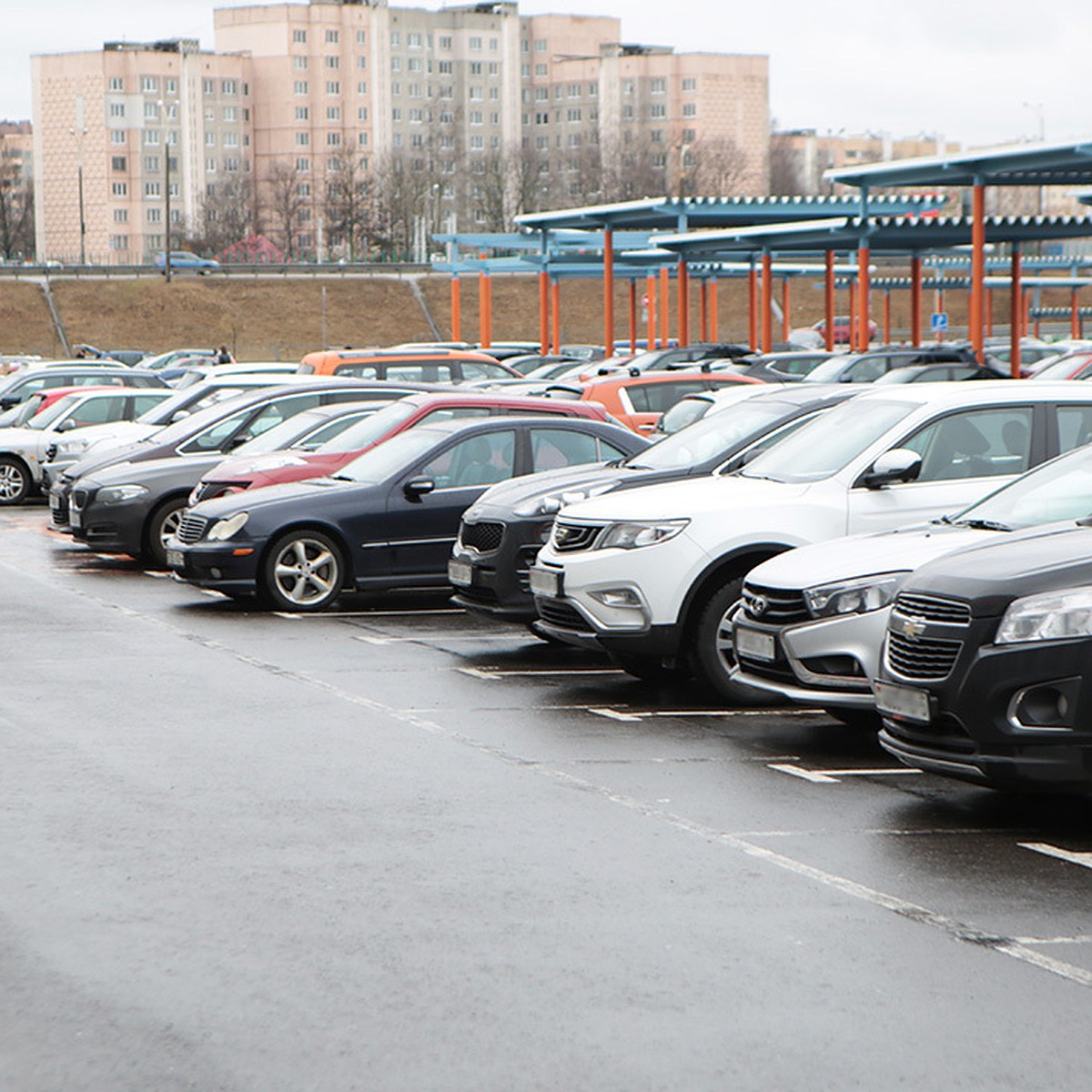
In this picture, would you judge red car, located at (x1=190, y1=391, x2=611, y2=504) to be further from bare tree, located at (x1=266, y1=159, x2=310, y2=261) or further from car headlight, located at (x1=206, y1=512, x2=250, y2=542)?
bare tree, located at (x1=266, y1=159, x2=310, y2=261)

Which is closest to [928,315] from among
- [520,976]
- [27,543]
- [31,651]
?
[27,543]

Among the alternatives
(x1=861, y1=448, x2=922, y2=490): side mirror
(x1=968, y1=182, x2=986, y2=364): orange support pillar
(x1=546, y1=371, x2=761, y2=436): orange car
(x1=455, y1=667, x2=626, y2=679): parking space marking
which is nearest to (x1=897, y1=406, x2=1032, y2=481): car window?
(x1=861, y1=448, x2=922, y2=490): side mirror

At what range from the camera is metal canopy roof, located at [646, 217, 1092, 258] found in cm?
4012

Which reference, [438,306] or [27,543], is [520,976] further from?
[438,306]

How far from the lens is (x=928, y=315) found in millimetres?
102375

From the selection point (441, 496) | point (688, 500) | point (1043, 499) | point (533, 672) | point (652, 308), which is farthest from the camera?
point (652, 308)

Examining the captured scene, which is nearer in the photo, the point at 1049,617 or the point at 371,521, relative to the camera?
the point at 1049,617

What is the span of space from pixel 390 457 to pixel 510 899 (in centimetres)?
Answer: 922

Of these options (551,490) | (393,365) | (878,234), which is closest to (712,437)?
(551,490)

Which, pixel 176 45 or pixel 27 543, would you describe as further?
pixel 176 45

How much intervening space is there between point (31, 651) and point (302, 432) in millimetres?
5947

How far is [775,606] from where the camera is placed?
928 centimetres

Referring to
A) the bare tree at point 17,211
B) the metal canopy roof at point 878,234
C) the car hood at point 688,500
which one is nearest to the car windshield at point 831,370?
the metal canopy roof at point 878,234

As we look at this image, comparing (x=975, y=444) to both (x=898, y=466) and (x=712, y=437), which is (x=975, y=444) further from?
(x=712, y=437)
